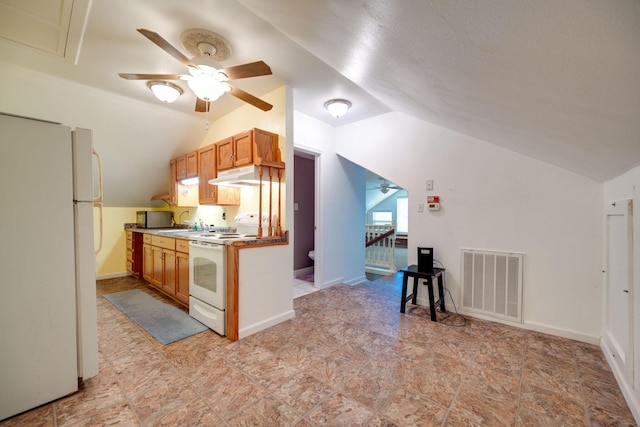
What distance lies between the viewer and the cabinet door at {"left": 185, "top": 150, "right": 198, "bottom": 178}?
369 cm

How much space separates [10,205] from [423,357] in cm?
299

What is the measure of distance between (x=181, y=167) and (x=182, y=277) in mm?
1811

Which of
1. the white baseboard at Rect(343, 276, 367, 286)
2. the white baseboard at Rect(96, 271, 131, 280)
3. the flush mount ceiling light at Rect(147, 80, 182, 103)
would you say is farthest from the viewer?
the white baseboard at Rect(96, 271, 131, 280)

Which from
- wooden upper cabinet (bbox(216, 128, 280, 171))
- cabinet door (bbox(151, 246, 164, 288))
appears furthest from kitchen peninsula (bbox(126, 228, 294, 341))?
wooden upper cabinet (bbox(216, 128, 280, 171))

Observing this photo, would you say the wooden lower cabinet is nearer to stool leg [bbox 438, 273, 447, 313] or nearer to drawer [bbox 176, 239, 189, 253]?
drawer [bbox 176, 239, 189, 253]

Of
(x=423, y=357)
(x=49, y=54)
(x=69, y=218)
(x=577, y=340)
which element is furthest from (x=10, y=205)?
(x=577, y=340)

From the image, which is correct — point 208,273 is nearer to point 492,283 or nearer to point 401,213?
point 492,283

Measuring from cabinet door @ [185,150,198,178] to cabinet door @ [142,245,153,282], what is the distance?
1.36 m

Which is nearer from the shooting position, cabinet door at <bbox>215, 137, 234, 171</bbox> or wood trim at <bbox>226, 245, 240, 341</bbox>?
wood trim at <bbox>226, 245, 240, 341</bbox>

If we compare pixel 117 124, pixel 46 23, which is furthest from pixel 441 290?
pixel 117 124

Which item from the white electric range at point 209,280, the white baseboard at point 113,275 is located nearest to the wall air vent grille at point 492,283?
the white electric range at point 209,280

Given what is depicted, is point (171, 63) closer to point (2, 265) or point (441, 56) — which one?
point (2, 265)

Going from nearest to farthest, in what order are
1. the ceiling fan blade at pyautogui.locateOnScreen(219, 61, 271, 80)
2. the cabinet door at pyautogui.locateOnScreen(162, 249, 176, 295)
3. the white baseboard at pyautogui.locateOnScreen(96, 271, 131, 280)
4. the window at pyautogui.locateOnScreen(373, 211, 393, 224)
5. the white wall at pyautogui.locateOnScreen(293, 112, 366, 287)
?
1. the ceiling fan blade at pyautogui.locateOnScreen(219, 61, 271, 80)
2. the cabinet door at pyautogui.locateOnScreen(162, 249, 176, 295)
3. the white wall at pyautogui.locateOnScreen(293, 112, 366, 287)
4. the white baseboard at pyautogui.locateOnScreen(96, 271, 131, 280)
5. the window at pyautogui.locateOnScreen(373, 211, 393, 224)

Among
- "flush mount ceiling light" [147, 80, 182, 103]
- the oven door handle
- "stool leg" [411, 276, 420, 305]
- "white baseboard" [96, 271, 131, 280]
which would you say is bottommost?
"white baseboard" [96, 271, 131, 280]
